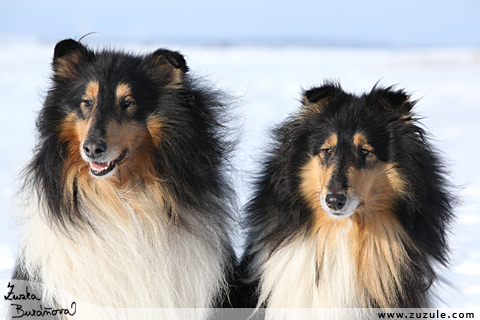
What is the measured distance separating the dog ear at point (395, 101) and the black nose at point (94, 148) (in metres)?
1.68

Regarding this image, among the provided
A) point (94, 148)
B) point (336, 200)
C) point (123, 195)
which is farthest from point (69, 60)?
point (336, 200)

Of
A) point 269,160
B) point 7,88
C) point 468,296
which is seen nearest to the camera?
point 269,160

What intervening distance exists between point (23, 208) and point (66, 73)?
0.89 metres

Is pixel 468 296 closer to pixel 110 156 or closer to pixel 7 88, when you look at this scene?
pixel 110 156

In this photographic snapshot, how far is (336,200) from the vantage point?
2.78 metres

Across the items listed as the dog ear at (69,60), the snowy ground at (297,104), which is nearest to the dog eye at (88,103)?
the dog ear at (69,60)

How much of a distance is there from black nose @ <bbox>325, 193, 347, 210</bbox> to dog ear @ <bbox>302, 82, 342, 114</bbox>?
0.62 m

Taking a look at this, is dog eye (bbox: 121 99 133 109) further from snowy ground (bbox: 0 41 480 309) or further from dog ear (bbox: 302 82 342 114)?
dog ear (bbox: 302 82 342 114)

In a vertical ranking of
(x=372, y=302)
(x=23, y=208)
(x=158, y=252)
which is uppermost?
(x=23, y=208)

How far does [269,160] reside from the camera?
130 inches

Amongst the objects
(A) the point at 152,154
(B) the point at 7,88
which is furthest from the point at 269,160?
(B) the point at 7,88

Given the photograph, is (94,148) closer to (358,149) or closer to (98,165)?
(98,165)

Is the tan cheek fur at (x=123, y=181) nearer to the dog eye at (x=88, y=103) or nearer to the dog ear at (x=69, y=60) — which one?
the dog eye at (x=88, y=103)

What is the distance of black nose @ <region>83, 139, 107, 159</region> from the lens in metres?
2.67
